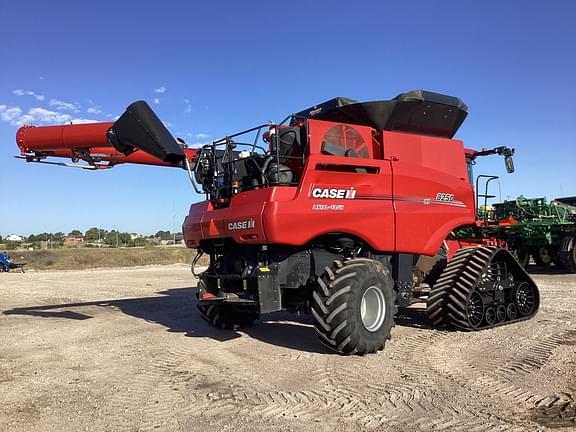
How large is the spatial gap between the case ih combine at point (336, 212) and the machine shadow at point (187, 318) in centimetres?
42

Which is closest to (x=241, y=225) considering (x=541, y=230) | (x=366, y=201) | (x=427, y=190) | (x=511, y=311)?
(x=366, y=201)

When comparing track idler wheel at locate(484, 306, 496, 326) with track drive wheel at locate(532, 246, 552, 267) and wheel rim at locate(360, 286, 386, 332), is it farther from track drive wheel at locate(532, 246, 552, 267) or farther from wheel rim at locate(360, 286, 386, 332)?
track drive wheel at locate(532, 246, 552, 267)

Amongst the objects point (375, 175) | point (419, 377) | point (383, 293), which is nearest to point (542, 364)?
point (419, 377)

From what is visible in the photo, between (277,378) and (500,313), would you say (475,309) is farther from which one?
(277,378)

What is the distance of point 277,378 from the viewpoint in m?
5.64

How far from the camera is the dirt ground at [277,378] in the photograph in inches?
171

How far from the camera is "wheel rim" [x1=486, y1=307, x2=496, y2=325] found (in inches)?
332

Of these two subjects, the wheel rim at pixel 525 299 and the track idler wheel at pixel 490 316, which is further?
the wheel rim at pixel 525 299

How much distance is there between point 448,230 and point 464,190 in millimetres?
897

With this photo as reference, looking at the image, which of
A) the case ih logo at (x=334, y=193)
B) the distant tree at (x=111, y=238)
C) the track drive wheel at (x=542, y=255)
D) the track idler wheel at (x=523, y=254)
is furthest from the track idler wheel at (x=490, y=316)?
the distant tree at (x=111, y=238)

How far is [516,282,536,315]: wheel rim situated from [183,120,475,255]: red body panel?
1.80m

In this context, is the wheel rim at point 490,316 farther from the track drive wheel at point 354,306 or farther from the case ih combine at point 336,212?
the track drive wheel at point 354,306

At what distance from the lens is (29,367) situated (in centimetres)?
632

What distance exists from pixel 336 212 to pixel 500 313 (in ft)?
13.1
